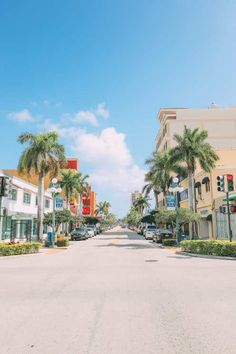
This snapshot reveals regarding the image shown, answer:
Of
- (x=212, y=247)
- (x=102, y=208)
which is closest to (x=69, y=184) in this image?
(x=212, y=247)

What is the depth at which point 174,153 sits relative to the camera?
35625 millimetres

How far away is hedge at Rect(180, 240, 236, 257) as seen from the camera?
17859 mm

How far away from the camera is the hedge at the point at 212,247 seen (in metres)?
17.9

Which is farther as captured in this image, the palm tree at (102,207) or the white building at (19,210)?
the palm tree at (102,207)

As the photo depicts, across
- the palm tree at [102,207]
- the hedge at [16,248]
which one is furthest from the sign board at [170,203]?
the palm tree at [102,207]

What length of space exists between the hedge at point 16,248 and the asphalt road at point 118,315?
9.64 metres

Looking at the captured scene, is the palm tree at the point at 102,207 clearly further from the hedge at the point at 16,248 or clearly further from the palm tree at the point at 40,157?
the hedge at the point at 16,248

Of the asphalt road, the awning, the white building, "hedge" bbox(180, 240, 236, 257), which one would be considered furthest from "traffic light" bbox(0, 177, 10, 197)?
the awning

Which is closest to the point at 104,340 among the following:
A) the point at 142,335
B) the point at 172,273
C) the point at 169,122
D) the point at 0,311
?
the point at 142,335

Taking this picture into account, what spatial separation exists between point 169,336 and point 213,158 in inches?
1239

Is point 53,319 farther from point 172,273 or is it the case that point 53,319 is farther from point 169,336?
point 172,273

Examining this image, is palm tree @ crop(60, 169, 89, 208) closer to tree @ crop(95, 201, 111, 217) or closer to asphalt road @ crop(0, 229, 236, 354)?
asphalt road @ crop(0, 229, 236, 354)

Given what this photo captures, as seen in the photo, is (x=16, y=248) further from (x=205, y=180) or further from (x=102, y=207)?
(x=102, y=207)

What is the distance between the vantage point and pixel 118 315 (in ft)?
20.9
